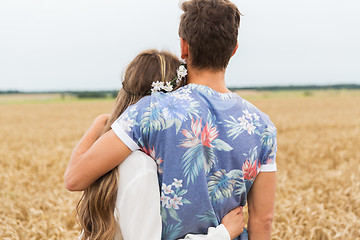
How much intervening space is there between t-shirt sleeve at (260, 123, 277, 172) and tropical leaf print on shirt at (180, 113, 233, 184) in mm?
226

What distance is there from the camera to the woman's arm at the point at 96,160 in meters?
1.65

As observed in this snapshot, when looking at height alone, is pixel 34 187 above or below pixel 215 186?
below

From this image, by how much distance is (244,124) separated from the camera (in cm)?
179

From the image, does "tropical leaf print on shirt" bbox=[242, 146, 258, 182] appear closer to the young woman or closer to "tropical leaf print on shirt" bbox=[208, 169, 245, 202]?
"tropical leaf print on shirt" bbox=[208, 169, 245, 202]

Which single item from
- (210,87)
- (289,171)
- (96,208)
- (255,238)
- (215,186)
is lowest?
(289,171)

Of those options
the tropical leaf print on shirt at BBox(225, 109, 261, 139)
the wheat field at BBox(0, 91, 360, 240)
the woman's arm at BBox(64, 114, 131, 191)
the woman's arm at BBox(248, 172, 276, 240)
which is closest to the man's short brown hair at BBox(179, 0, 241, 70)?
the tropical leaf print on shirt at BBox(225, 109, 261, 139)

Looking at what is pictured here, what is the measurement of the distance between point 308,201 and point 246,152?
3.37m

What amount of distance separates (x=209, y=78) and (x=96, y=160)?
655mm

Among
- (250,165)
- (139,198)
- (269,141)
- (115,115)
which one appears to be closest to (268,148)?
(269,141)

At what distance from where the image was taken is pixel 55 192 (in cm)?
518

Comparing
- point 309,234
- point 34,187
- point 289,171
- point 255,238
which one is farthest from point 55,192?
point 289,171

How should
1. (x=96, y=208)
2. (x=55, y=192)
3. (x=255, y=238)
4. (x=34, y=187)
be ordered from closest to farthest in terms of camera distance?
(x=96, y=208), (x=255, y=238), (x=55, y=192), (x=34, y=187)

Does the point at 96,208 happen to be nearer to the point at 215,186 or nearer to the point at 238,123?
the point at 215,186

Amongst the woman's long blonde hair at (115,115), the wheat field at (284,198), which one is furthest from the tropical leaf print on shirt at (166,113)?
the wheat field at (284,198)
